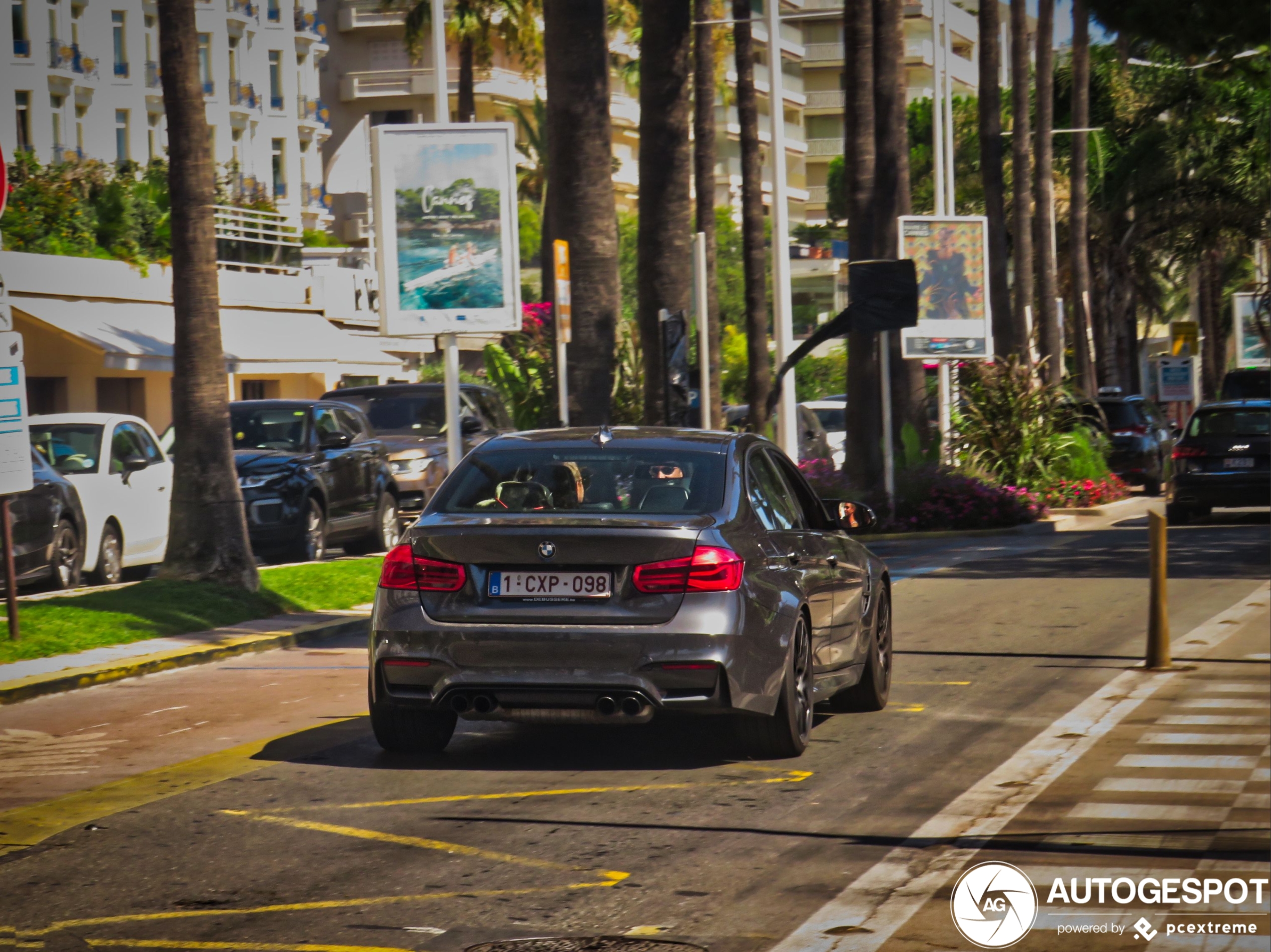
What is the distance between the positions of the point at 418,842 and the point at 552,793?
1.08 m

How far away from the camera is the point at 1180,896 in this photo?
6203 mm

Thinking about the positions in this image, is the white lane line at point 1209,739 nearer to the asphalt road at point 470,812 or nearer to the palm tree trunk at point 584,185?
the asphalt road at point 470,812

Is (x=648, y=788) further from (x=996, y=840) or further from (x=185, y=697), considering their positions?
(x=185, y=697)

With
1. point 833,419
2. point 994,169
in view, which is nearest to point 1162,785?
point 994,169

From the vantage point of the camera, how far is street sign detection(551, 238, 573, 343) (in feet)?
66.5

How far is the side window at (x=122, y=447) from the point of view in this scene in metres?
20.2

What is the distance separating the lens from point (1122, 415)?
36.2 metres

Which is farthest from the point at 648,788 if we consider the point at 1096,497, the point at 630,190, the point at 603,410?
the point at 630,190

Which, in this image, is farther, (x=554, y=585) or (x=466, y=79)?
(x=466, y=79)

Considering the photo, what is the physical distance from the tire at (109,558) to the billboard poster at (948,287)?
12.5 meters

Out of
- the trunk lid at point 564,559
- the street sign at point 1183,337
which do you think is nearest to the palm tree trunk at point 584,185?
the trunk lid at point 564,559

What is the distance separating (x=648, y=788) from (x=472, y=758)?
3.86 feet

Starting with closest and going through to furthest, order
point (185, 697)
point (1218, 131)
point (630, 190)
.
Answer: point (185, 697)
point (1218, 131)
point (630, 190)

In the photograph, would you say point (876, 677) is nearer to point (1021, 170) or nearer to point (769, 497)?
point (769, 497)
